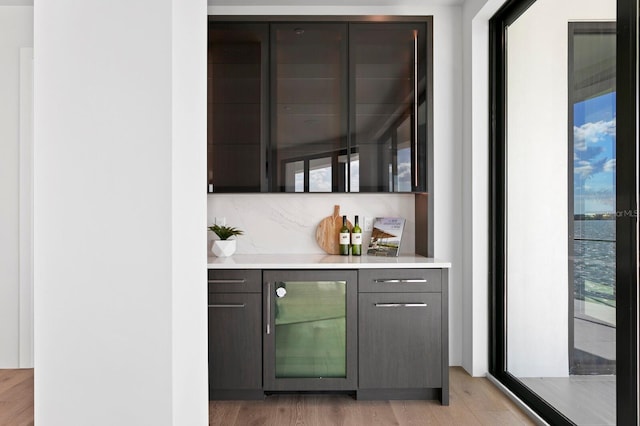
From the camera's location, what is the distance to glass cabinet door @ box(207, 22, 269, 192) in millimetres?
3215

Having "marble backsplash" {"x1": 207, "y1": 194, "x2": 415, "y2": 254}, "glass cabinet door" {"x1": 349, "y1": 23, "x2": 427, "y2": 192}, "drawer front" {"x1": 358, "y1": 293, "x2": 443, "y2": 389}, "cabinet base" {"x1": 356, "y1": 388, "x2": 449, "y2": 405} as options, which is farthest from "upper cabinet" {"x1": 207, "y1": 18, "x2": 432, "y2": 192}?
"cabinet base" {"x1": 356, "y1": 388, "x2": 449, "y2": 405}

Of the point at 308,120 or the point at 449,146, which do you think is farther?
the point at 449,146

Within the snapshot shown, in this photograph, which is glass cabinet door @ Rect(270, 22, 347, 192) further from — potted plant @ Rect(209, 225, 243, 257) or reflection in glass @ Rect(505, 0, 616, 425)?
reflection in glass @ Rect(505, 0, 616, 425)

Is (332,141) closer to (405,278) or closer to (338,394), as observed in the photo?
(405,278)

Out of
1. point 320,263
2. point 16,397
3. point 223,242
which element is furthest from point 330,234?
point 16,397

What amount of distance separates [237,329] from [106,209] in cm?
172

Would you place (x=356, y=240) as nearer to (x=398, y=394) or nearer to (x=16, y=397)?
(x=398, y=394)

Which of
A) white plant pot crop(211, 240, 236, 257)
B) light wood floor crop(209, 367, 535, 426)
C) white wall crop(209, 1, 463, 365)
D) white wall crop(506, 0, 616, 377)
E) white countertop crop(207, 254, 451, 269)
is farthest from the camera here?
white wall crop(209, 1, 463, 365)

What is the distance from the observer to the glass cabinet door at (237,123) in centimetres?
321

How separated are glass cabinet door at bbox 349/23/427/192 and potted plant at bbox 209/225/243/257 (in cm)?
91

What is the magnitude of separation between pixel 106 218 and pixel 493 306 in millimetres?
2655

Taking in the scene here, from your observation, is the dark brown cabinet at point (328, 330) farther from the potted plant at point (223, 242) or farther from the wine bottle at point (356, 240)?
the wine bottle at point (356, 240)

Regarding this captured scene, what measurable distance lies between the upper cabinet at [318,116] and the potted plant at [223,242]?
28 cm

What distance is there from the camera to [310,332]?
284cm
